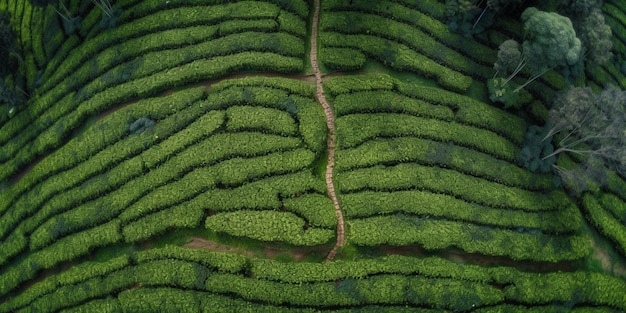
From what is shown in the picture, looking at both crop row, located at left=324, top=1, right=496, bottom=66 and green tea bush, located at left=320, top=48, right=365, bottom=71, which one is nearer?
green tea bush, located at left=320, top=48, right=365, bottom=71

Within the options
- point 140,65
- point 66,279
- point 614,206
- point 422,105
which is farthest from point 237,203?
point 614,206

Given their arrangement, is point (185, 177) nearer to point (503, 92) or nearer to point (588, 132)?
point (503, 92)

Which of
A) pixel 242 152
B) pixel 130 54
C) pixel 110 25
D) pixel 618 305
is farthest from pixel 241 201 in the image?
pixel 618 305

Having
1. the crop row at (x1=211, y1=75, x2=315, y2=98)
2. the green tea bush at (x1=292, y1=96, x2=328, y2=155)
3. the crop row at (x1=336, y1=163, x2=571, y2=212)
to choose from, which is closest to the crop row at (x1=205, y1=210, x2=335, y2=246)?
the crop row at (x1=336, y1=163, x2=571, y2=212)

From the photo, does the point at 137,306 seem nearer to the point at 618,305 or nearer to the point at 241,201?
the point at 241,201

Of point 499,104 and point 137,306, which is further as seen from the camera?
point 499,104

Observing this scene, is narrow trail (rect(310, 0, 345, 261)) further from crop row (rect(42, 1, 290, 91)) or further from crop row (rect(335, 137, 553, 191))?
crop row (rect(42, 1, 290, 91))

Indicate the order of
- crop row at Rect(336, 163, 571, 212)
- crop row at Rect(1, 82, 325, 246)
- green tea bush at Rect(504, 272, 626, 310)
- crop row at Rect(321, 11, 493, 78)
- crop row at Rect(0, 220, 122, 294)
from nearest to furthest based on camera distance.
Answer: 1. green tea bush at Rect(504, 272, 626, 310)
2. crop row at Rect(336, 163, 571, 212)
3. crop row at Rect(0, 220, 122, 294)
4. crop row at Rect(1, 82, 325, 246)
5. crop row at Rect(321, 11, 493, 78)
